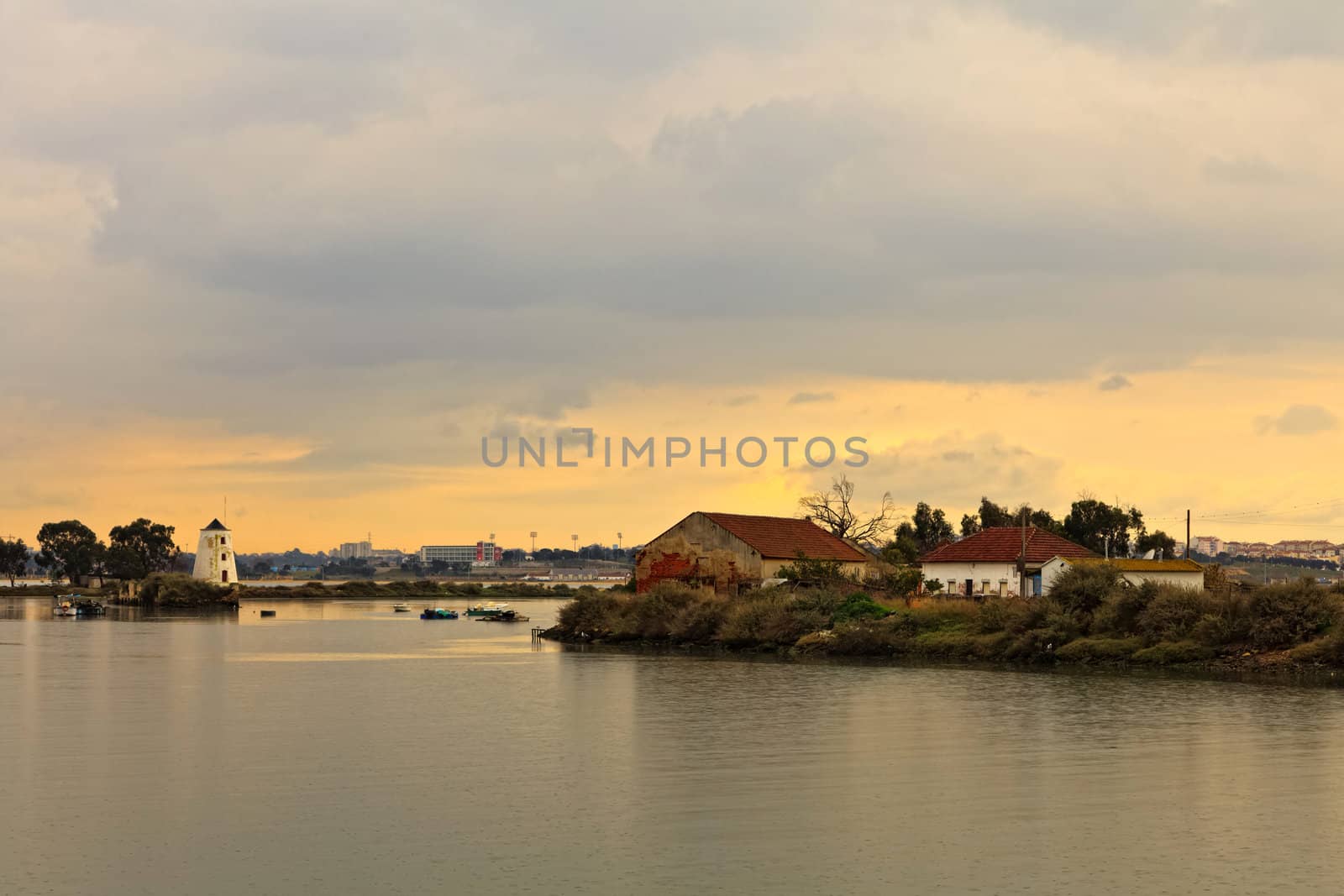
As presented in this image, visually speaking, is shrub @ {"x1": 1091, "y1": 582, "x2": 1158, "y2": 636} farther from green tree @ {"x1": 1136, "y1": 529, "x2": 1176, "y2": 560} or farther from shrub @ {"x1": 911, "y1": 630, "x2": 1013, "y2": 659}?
green tree @ {"x1": 1136, "y1": 529, "x2": 1176, "y2": 560}

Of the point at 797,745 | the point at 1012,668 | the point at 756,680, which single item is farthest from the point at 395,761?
the point at 1012,668

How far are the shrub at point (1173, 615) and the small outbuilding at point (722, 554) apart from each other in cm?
3159

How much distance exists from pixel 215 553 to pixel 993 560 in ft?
437

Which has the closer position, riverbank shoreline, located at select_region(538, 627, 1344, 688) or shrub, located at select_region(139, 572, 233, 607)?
riverbank shoreline, located at select_region(538, 627, 1344, 688)

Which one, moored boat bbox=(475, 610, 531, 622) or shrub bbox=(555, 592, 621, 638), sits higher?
shrub bbox=(555, 592, 621, 638)

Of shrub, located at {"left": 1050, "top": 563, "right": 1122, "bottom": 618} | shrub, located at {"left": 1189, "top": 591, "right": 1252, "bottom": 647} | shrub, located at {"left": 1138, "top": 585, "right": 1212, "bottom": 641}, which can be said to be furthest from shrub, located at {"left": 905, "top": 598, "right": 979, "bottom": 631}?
shrub, located at {"left": 1189, "top": 591, "right": 1252, "bottom": 647}

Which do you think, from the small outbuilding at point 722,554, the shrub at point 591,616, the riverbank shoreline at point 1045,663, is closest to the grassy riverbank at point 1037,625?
the riverbank shoreline at point 1045,663

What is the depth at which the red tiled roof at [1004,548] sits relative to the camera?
86.7 m

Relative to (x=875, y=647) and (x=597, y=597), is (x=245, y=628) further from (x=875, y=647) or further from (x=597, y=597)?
(x=875, y=647)

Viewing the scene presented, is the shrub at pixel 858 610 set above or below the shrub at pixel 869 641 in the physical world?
above

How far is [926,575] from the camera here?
89.8 metres

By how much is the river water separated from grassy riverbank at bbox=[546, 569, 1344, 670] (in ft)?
21.4

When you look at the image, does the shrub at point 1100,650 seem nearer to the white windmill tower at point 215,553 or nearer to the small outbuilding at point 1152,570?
the small outbuilding at point 1152,570

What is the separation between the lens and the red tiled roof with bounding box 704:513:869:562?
306 ft
